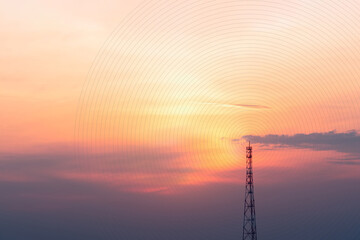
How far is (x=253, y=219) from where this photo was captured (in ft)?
549

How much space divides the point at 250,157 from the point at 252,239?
1366 centimetres

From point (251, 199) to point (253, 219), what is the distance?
3.34m

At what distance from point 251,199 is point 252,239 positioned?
21.8 feet

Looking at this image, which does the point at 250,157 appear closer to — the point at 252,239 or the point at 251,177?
the point at 251,177

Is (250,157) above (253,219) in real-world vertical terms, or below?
above

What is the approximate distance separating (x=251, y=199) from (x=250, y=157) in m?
7.05

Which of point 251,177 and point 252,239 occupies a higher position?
point 251,177

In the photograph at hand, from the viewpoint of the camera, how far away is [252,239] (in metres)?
167

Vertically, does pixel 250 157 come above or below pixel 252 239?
above

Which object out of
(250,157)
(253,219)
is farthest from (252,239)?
(250,157)

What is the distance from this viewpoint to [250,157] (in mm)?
167125

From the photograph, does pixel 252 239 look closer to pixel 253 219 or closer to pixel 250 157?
pixel 253 219

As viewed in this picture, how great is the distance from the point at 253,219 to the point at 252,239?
332 cm

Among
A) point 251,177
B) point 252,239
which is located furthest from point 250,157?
point 252,239
